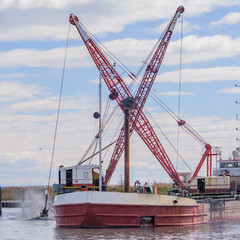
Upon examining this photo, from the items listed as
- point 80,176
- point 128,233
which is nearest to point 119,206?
point 128,233

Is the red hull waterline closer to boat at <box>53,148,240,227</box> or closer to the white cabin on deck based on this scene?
boat at <box>53,148,240,227</box>

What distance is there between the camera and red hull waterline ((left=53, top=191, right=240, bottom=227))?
5719 centimetres

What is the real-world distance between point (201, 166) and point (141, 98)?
14.2 m

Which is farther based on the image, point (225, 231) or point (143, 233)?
point (225, 231)

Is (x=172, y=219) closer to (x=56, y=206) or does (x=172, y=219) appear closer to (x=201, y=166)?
(x=56, y=206)

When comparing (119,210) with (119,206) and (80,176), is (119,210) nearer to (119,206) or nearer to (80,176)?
(119,206)

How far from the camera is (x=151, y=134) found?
327ft

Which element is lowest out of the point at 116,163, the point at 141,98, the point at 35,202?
the point at 35,202

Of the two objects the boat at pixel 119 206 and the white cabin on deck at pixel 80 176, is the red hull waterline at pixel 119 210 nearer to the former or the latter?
the boat at pixel 119 206

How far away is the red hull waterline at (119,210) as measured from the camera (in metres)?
57.2

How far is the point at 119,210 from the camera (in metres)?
57.6

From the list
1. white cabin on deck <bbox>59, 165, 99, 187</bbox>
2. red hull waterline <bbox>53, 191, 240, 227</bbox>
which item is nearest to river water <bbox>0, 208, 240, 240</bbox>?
red hull waterline <bbox>53, 191, 240, 227</bbox>

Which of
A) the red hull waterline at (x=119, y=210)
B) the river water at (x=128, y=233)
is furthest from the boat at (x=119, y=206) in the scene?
the river water at (x=128, y=233)

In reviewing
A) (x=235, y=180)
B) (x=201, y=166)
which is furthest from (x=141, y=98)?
(x=235, y=180)
